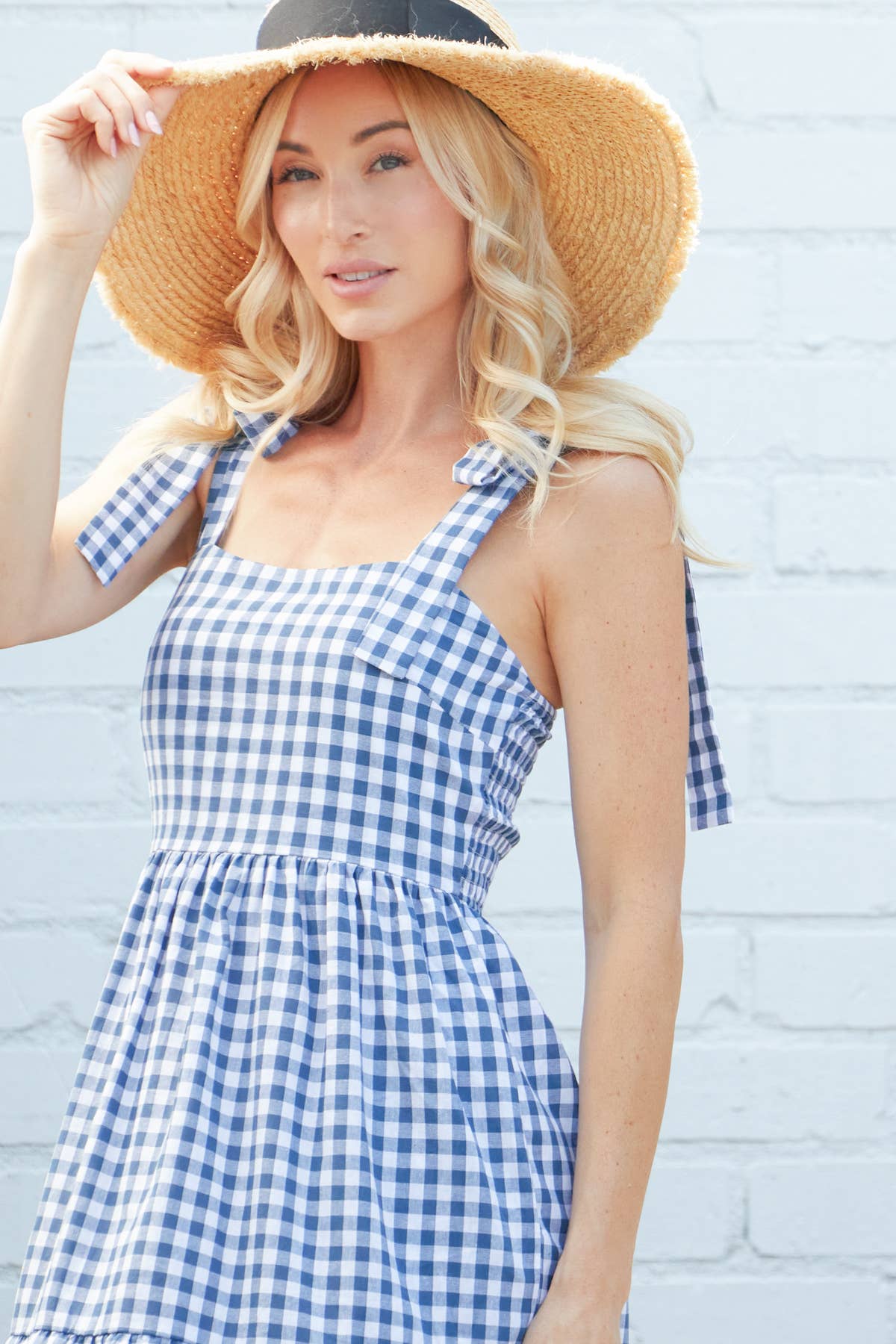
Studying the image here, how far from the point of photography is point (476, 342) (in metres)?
1.24

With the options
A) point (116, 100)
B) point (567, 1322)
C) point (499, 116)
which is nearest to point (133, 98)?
point (116, 100)

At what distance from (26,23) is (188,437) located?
66cm

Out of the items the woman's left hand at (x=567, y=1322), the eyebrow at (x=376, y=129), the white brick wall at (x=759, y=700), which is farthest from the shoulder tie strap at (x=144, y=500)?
the woman's left hand at (x=567, y=1322)

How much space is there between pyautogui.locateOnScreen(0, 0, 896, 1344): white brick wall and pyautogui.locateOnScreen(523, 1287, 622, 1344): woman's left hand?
0.62 metres

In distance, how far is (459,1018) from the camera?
105 centimetres

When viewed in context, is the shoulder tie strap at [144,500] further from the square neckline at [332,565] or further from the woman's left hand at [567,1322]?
the woman's left hand at [567,1322]

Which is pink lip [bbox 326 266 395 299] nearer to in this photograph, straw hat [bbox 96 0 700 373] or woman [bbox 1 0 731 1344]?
woman [bbox 1 0 731 1344]

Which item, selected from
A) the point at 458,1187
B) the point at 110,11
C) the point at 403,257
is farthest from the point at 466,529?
the point at 110,11

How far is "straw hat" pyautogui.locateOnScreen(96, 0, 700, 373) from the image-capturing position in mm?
1124

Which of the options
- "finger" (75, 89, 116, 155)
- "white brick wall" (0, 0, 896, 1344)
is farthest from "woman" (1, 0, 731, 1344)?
"white brick wall" (0, 0, 896, 1344)

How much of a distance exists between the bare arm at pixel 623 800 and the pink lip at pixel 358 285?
0.20m

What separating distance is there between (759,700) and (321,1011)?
0.74 metres

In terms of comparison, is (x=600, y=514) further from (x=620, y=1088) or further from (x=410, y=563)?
(x=620, y=1088)

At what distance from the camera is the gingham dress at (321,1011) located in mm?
976
